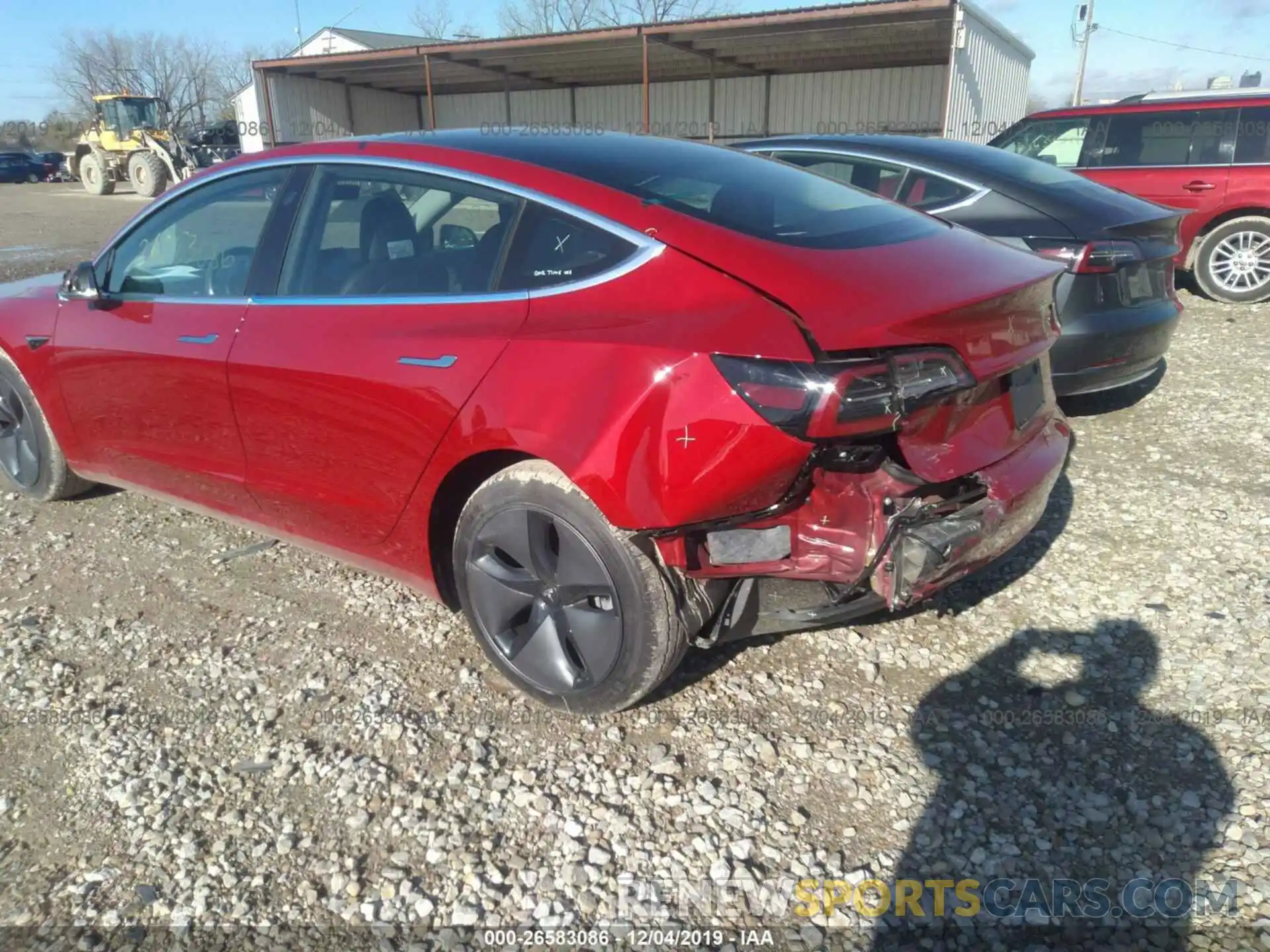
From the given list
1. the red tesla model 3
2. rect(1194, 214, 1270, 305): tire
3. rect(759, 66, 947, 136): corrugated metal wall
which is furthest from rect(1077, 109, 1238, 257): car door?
rect(759, 66, 947, 136): corrugated metal wall

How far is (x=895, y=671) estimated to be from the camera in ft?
9.48

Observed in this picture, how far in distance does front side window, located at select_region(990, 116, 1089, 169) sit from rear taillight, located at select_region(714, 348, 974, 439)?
7814 mm

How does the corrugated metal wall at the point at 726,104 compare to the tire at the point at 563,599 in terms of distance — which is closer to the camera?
the tire at the point at 563,599

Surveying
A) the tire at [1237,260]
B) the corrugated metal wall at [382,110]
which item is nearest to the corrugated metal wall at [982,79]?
the tire at [1237,260]

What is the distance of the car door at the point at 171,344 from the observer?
3.22 meters

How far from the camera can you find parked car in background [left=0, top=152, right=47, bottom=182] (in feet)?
122

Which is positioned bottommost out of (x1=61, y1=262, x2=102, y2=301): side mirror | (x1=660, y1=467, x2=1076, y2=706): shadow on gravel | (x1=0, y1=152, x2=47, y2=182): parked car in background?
(x1=660, y1=467, x2=1076, y2=706): shadow on gravel

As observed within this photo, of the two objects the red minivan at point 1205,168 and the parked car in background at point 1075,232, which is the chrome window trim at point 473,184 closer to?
the parked car in background at point 1075,232

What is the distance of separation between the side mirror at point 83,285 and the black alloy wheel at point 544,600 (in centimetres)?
212

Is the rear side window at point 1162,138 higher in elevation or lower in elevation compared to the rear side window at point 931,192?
higher

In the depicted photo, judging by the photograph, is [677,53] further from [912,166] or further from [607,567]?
[607,567]

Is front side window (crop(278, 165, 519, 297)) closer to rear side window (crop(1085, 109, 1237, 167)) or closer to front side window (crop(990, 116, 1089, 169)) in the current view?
front side window (crop(990, 116, 1089, 169))

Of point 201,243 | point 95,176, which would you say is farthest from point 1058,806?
point 95,176

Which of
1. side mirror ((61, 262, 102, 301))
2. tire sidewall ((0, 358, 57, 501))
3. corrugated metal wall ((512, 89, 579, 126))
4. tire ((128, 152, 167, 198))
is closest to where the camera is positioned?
side mirror ((61, 262, 102, 301))
